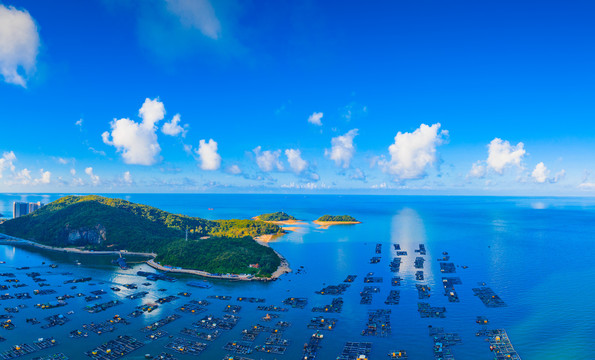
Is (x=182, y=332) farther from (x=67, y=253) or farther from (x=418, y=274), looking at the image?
(x=67, y=253)

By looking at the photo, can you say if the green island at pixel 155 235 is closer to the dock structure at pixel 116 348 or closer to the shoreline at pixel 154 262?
the shoreline at pixel 154 262

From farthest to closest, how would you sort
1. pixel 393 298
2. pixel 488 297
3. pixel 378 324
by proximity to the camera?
pixel 488 297 < pixel 393 298 < pixel 378 324

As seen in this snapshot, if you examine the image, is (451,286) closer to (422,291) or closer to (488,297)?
(488,297)

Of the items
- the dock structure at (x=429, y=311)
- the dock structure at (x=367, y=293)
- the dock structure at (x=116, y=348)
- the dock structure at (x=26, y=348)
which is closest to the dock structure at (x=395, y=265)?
the dock structure at (x=367, y=293)

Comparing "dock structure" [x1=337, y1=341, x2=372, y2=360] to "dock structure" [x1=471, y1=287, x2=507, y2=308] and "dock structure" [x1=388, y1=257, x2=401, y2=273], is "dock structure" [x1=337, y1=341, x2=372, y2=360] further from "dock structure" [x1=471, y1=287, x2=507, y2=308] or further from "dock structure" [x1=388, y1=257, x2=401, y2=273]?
"dock structure" [x1=388, y1=257, x2=401, y2=273]

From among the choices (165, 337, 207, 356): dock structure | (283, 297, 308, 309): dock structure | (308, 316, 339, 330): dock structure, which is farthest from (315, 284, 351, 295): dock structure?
(165, 337, 207, 356): dock structure

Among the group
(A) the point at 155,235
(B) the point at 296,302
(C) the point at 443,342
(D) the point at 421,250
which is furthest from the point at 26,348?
(D) the point at 421,250
